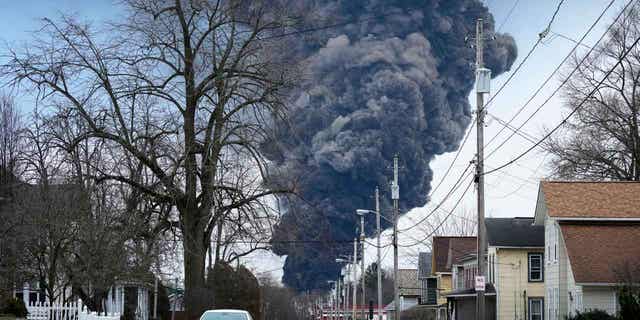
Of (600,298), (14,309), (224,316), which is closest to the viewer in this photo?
(224,316)

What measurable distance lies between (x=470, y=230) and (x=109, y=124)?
79714 millimetres

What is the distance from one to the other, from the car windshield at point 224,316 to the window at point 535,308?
30943 millimetres

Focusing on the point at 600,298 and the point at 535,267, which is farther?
the point at 535,267

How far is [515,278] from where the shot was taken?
54188 mm

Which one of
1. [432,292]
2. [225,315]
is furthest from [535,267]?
[225,315]

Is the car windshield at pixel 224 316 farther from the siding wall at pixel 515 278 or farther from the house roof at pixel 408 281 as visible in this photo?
the house roof at pixel 408 281

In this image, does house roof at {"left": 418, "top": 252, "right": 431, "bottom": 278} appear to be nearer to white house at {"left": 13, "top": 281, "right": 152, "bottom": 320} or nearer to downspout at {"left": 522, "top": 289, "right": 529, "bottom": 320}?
white house at {"left": 13, "top": 281, "right": 152, "bottom": 320}

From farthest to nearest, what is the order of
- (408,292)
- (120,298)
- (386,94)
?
1. (408,292)
2. (386,94)
3. (120,298)

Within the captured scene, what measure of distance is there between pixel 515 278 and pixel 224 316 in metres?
31.5

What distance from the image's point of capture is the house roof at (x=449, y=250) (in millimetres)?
74438

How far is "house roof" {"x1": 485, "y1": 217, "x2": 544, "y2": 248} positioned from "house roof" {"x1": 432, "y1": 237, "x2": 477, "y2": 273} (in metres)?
15.2

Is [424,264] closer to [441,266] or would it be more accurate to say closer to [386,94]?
[441,266]

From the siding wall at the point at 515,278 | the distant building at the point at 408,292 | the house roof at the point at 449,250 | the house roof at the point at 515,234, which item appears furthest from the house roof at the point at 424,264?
the siding wall at the point at 515,278

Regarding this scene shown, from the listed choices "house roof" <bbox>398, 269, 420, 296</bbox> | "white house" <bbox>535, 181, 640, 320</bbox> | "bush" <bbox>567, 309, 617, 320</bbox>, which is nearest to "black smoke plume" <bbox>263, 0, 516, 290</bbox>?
"house roof" <bbox>398, 269, 420, 296</bbox>
